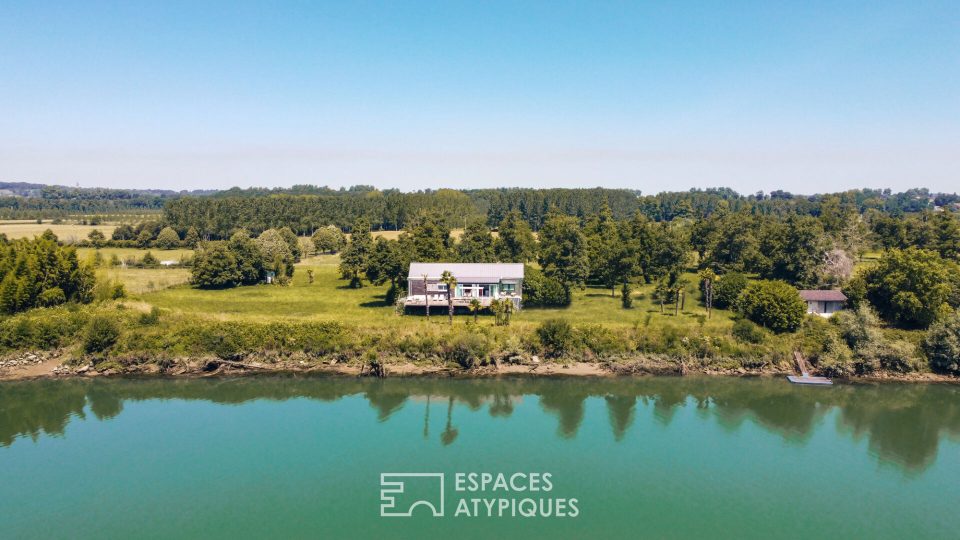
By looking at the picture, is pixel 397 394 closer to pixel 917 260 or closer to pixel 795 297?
pixel 795 297

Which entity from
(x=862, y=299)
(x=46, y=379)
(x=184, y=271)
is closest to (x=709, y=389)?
(x=862, y=299)

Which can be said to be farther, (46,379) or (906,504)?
(46,379)

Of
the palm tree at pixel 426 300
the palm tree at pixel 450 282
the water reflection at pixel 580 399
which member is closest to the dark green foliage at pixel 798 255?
the water reflection at pixel 580 399

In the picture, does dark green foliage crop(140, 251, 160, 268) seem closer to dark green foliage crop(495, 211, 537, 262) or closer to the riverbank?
the riverbank

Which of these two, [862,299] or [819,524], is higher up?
[862,299]

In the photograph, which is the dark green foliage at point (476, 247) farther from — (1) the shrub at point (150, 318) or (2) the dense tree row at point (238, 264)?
(1) the shrub at point (150, 318)
